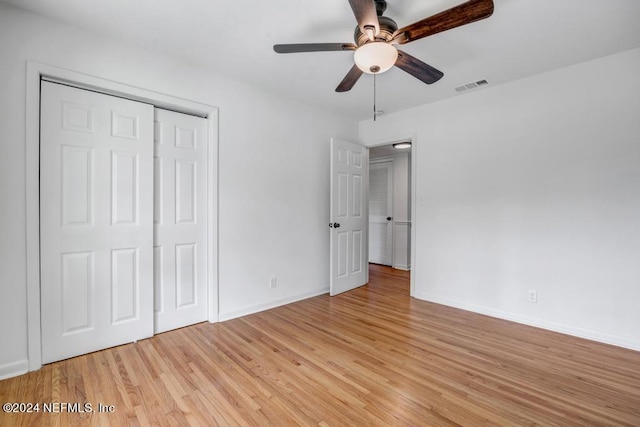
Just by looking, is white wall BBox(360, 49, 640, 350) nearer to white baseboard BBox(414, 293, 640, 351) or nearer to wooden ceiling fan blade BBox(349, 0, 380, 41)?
white baseboard BBox(414, 293, 640, 351)

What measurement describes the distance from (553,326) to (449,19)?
9.69 feet

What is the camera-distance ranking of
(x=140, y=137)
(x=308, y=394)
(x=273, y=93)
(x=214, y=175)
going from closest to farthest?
(x=308, y=394), (x=140, y=137), (x=214, y=175), (x=273, y=93)

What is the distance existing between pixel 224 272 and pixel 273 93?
2.11m

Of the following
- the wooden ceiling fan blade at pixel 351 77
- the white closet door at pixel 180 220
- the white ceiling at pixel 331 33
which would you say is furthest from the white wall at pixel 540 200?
the white closet door at pixel 180 220

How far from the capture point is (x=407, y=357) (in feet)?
7.59

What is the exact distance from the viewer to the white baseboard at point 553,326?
2514 millimetres

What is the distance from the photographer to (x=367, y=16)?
162 centimetres

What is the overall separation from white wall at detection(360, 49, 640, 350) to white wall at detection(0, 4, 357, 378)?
145 centimetres

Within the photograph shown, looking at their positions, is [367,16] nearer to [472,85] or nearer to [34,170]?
[472,85]

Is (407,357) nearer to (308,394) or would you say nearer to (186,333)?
(308,394)

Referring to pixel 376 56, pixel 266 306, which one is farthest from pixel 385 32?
pixel 266 306

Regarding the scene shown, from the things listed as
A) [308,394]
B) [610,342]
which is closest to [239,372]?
[308,394]

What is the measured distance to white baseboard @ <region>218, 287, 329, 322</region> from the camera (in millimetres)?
3055

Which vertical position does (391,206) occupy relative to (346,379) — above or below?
above
